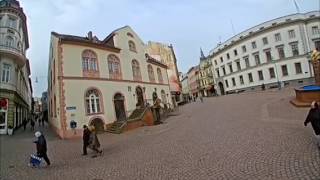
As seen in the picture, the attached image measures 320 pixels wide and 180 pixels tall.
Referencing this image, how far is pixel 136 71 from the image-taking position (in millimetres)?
29156

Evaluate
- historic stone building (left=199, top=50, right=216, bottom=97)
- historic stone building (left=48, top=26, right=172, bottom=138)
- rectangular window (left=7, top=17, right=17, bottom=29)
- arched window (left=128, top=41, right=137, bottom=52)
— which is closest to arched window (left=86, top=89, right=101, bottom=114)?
historic stone building (left=48, top=26, right=172, bottom=138)

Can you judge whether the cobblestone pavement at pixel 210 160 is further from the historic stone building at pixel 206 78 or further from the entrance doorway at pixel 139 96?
the historic stone building at pixel 206 78

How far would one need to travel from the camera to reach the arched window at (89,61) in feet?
75.9

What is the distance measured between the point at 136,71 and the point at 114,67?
3678 millimetres

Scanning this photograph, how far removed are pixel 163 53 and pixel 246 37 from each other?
1907 centimetres

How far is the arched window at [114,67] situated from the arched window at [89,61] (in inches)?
72.0

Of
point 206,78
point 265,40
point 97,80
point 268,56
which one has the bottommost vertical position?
point 97,80

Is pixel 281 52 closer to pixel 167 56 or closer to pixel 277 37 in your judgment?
pixel 277 37

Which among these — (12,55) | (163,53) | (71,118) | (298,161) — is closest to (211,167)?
(298,161)

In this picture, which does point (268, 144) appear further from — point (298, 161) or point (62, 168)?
point (62, 168)

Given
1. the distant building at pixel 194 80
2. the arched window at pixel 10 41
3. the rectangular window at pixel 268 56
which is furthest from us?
the distant building at pixel 194 80

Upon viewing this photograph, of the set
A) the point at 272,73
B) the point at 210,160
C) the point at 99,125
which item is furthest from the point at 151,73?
the point at 272,73

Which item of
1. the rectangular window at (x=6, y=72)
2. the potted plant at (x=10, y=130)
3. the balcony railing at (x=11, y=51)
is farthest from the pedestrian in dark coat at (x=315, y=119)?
the rectangular window at (x=6, y=72)

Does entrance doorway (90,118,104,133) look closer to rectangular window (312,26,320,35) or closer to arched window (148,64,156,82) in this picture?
arched window (148,64,156,82)
